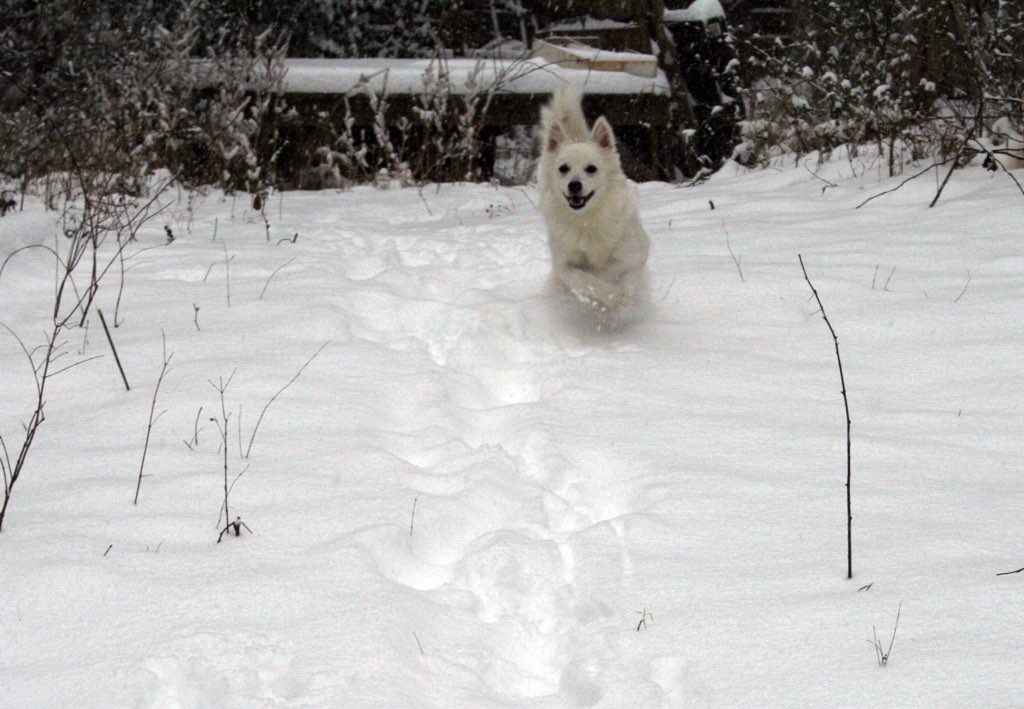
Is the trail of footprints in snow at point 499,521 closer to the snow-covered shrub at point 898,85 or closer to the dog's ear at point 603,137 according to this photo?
the dog's ear at point 603,137

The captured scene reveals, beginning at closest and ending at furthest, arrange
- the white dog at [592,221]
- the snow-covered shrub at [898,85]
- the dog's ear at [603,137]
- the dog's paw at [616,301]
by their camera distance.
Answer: the dog's paw at [616,301] → the white dog at [592,221] → the dog's ear at [603,137] → the snow-covered shrub at [898,85]

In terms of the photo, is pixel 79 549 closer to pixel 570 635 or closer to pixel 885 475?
pixel 570 635

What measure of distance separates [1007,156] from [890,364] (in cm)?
276

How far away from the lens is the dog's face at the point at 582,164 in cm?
449

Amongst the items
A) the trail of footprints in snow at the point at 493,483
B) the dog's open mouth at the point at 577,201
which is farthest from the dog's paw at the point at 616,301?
the dog's open mouth at the point at 577,201

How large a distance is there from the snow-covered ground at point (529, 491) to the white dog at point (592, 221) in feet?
0.71

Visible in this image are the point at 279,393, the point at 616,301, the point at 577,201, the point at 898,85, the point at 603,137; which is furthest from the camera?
the point at 898,85

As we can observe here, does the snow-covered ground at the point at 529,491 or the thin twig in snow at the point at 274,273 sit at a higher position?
the snow-covered ground at the point at 529,491

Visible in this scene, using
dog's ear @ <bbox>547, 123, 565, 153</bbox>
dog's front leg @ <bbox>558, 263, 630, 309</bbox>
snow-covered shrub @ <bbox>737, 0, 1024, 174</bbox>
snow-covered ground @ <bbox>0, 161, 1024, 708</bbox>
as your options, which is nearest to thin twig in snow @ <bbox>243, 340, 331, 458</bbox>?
snow-covered ground @ <bbox>0, 161, 1024, 708</bbox>

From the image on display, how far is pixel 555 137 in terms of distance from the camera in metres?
4.80

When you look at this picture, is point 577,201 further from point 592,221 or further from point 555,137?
point 555,137

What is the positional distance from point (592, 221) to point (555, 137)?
1.81ft

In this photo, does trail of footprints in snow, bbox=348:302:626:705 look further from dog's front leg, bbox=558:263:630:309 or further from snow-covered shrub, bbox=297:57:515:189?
snow-covered shrub, bbox=297:57:515:189

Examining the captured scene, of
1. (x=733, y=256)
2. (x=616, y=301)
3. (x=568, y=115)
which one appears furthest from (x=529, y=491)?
(x=568, y=115)
